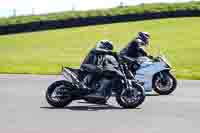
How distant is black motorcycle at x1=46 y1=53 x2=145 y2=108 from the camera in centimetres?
1421

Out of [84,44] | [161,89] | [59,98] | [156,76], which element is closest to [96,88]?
[59,98]

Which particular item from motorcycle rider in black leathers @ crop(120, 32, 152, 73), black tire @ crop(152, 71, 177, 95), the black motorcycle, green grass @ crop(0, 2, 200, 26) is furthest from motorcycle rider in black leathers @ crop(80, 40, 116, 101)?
green grass @ crop(0, 2, 200, 26)

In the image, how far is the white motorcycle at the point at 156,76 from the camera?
17.7 m

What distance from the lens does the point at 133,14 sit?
54625mm

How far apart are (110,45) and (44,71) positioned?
15.0m

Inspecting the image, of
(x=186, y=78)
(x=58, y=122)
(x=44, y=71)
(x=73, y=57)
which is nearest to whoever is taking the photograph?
(x=58, y=122)

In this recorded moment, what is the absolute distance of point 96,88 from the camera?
1427 centimetres

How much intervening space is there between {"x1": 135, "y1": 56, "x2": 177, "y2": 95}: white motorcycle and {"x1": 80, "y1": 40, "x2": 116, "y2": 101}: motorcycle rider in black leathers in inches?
138

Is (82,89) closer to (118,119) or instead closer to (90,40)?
(118,119)

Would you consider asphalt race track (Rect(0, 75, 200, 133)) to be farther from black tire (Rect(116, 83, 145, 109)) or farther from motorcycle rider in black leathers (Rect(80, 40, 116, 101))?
motorcycle rider in black leathers (Rect(80, 40, 116, 101))

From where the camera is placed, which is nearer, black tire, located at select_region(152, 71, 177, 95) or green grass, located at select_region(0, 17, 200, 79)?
black tire, located at select_region(152, 71, 177, 95)

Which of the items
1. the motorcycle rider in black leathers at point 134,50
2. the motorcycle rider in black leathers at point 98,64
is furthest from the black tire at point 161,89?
the motorcycle rider in black leathers at point 98,64

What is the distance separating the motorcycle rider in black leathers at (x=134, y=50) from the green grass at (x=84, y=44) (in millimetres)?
9291

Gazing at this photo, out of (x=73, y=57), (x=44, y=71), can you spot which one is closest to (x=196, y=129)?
(x=44, y=71)
